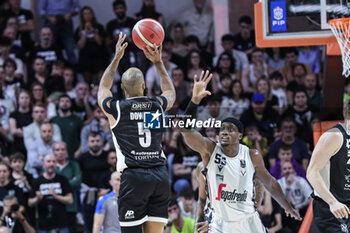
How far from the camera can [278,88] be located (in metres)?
11.7

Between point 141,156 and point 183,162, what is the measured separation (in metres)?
3.47

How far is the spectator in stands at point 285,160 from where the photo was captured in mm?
9805

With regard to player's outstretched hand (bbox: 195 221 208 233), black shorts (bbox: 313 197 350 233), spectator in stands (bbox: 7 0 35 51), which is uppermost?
spectator in stands (bbox: 7 0 35 51)

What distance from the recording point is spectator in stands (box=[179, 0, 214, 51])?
43.8 feet

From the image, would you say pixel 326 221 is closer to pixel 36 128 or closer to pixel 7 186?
pixel 7 186

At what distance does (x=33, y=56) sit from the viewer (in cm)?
1359

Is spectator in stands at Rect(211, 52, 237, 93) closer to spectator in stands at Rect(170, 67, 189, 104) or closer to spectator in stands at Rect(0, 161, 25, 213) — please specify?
spectator in stands at Rect(170, 67, 189, 104)

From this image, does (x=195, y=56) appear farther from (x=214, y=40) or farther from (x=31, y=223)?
(x=31, y=223)

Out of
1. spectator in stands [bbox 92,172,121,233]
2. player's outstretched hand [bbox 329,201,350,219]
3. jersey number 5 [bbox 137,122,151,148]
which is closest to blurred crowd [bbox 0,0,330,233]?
spectator in stands [bbox 92,172,121,233]

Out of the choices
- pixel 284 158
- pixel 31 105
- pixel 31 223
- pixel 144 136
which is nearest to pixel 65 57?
pixel 31 105

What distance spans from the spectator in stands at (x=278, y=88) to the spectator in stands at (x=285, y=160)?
1.19m

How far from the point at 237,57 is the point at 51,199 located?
3996mm

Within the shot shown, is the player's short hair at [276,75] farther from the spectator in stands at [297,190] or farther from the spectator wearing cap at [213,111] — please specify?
the spectator in stands at [297,190]

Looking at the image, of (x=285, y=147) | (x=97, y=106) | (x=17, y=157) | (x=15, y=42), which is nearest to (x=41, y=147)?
(x=17, y=157)
